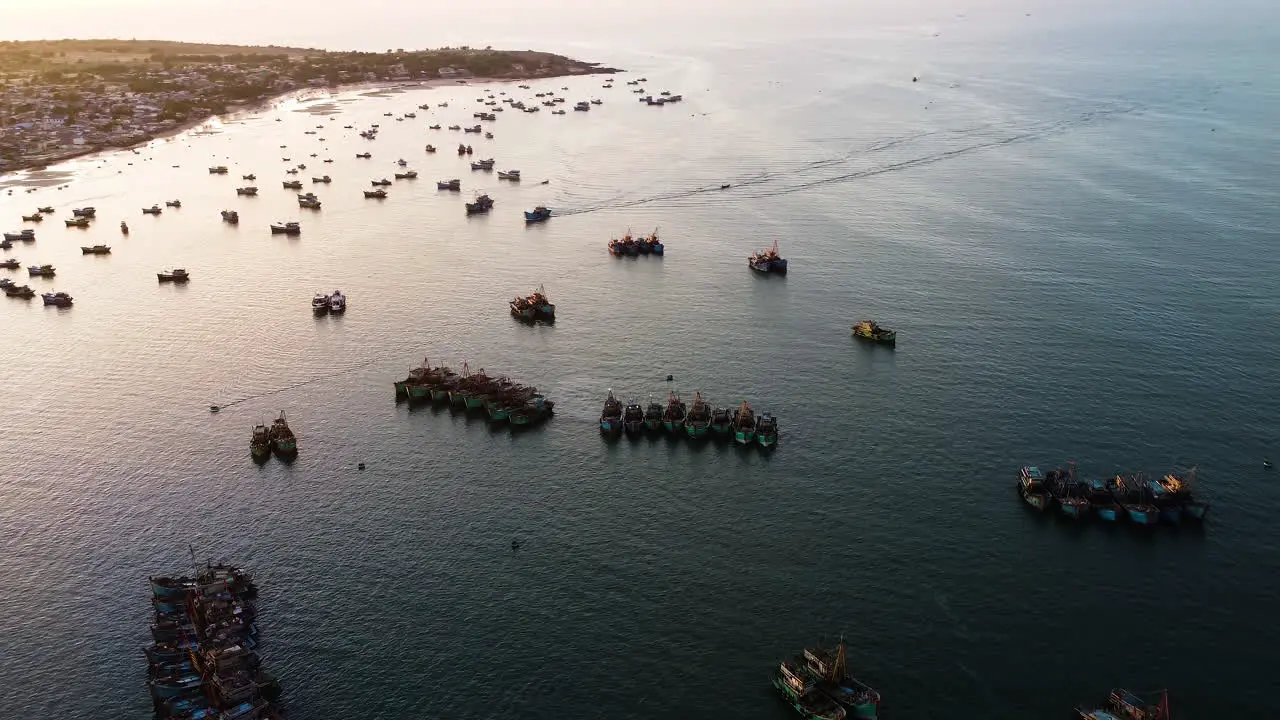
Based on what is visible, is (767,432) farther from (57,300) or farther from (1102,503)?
(57,300)

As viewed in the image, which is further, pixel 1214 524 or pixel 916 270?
pixel 916 270

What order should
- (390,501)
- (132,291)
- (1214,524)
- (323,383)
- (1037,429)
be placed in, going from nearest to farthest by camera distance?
(1214,524) → (390,501) → (1037,429) → (323,383) → (132,291)

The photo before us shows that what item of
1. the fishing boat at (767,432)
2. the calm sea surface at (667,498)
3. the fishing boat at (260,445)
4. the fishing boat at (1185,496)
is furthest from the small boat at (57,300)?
the fishing boat at (1185,496)

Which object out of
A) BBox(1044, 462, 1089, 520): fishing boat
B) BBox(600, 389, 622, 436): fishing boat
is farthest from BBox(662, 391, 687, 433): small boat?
BBox(1044, 462, 1089, 520): fishing boat

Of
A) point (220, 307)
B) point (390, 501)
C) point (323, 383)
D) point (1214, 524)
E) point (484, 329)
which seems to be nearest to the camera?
point (1214, 524)

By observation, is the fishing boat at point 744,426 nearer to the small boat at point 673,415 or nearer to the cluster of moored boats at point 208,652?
the small boat at point 673,415

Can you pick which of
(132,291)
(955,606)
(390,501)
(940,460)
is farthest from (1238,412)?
(132,291)

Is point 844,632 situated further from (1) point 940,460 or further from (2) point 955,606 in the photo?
(1) point 940,460
